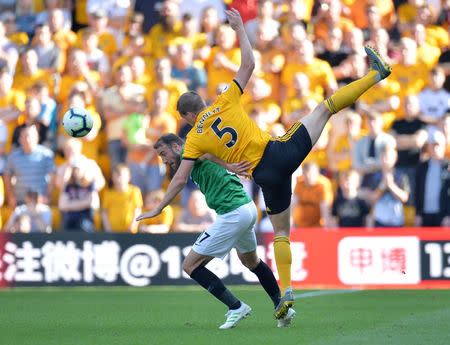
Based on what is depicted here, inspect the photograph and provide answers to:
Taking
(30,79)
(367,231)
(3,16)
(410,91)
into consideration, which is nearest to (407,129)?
(410,91)

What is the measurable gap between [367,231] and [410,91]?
8.44 ft

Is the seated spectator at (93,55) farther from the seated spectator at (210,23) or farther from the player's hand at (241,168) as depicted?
the player's hand at (241,168)

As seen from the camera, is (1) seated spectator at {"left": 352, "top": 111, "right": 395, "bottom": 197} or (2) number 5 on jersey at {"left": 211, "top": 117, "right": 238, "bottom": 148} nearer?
(2) number 5 on jersey at {"left": 211, "top": 117, "right": 238, "bottom": 148}

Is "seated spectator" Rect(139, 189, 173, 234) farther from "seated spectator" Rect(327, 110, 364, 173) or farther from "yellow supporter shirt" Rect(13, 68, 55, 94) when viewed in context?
"yellow supporter shirt" Rect(13, 68, 55, 94)

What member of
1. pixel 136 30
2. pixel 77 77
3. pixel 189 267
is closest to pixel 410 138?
pixel 136 30

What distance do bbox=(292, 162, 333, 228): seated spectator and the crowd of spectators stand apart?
0.07 ft

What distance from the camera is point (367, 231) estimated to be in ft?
43.2

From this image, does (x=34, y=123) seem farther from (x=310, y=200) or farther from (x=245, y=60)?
(x=245, y=60)

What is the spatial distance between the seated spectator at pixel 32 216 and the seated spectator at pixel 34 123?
0.94 metres

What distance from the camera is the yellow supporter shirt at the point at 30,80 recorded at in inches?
604

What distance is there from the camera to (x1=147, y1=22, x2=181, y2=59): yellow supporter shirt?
51.4 feet

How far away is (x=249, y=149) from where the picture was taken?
26.4 ft

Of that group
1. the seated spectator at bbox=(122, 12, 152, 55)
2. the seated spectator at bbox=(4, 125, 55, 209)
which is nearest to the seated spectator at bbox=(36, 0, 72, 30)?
the seated spectator at bbox=(122, 12, 152, 55)

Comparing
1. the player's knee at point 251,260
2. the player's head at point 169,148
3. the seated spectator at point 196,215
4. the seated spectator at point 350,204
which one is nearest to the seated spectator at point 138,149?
the seated spectator at point 196,215
